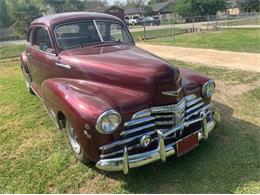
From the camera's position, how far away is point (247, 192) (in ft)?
10.9

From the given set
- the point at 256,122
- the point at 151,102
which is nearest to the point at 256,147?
the point at 256,122

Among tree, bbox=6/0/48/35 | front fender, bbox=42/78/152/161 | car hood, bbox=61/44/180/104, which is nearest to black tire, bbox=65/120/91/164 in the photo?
front fender, bbox=42/78/152/161

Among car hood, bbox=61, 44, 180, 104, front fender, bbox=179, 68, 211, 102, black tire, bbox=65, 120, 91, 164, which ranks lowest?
black tire, bbox=65, 120, 91, 164

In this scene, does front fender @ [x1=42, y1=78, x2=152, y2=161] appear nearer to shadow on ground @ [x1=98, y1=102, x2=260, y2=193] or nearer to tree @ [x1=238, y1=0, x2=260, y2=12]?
shadow on ground @ [x1=98, y1=102, x2=260, y2=193]

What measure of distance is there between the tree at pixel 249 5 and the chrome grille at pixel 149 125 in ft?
189

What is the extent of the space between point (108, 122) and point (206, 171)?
4.67ft

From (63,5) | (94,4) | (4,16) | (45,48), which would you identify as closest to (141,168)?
(45,48)

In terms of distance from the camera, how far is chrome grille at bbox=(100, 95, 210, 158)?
3342mm

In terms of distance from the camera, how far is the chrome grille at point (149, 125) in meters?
3.34

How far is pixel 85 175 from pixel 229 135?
2.29m

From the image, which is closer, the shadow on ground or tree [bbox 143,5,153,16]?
the shadow on ground

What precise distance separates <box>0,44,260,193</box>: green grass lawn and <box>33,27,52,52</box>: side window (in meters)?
1.38

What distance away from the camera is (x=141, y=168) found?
3.85 metres

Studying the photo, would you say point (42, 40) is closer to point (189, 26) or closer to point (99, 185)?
point (99, 185)
